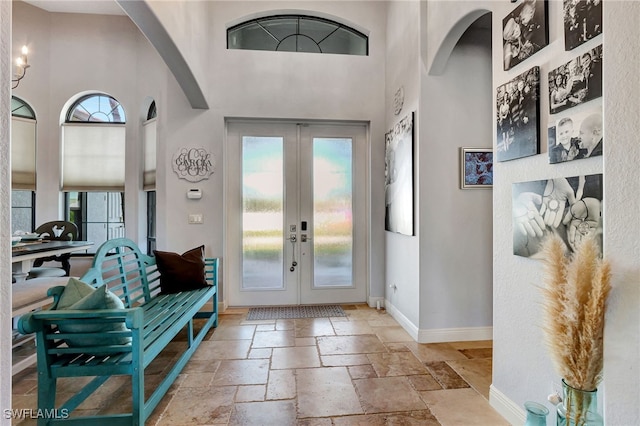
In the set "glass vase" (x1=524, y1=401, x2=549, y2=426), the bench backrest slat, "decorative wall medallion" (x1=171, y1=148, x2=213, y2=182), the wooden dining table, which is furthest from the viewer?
"decorative wall medallion" (x1=171, y1=148, x2=213, y2=182)

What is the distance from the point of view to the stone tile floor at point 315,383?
1.91 m

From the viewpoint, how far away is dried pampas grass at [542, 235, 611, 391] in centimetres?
96

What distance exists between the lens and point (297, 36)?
411cm

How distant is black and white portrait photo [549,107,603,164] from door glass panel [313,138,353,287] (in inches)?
109

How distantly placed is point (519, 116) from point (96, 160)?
5.20m

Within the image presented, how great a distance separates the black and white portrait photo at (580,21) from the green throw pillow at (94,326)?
104 inches

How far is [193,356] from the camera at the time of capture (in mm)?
2697

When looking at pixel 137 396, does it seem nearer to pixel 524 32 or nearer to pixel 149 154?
pixel 524 32

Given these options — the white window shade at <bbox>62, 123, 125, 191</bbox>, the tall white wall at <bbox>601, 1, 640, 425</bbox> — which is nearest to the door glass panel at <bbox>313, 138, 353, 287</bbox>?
the white window shade at <bbox>62, 123, 125, 191</bbox>

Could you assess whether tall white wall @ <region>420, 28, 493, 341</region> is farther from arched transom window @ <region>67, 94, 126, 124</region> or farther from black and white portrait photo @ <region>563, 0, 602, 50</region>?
arched transom window @ <region>67, 94, 126, 124</region>

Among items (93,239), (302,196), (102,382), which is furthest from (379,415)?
(93,239)

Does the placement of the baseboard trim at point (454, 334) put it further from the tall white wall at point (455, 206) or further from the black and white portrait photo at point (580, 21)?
the black and white portrait photo at point (580, 21)

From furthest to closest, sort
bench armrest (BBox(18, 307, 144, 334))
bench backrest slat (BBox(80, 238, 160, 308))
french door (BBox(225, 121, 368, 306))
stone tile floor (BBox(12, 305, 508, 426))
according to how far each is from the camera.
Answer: french door (BBox(225, 121, 368, 306))
bench backrest slat (BBox(80, 238, 160, 308))
stone tile floor (BBox(12, 305, 508, 426))
bench armrest (BBox(18, 307, 144, 334))

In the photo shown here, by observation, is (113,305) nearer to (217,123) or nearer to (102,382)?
(102,382)
